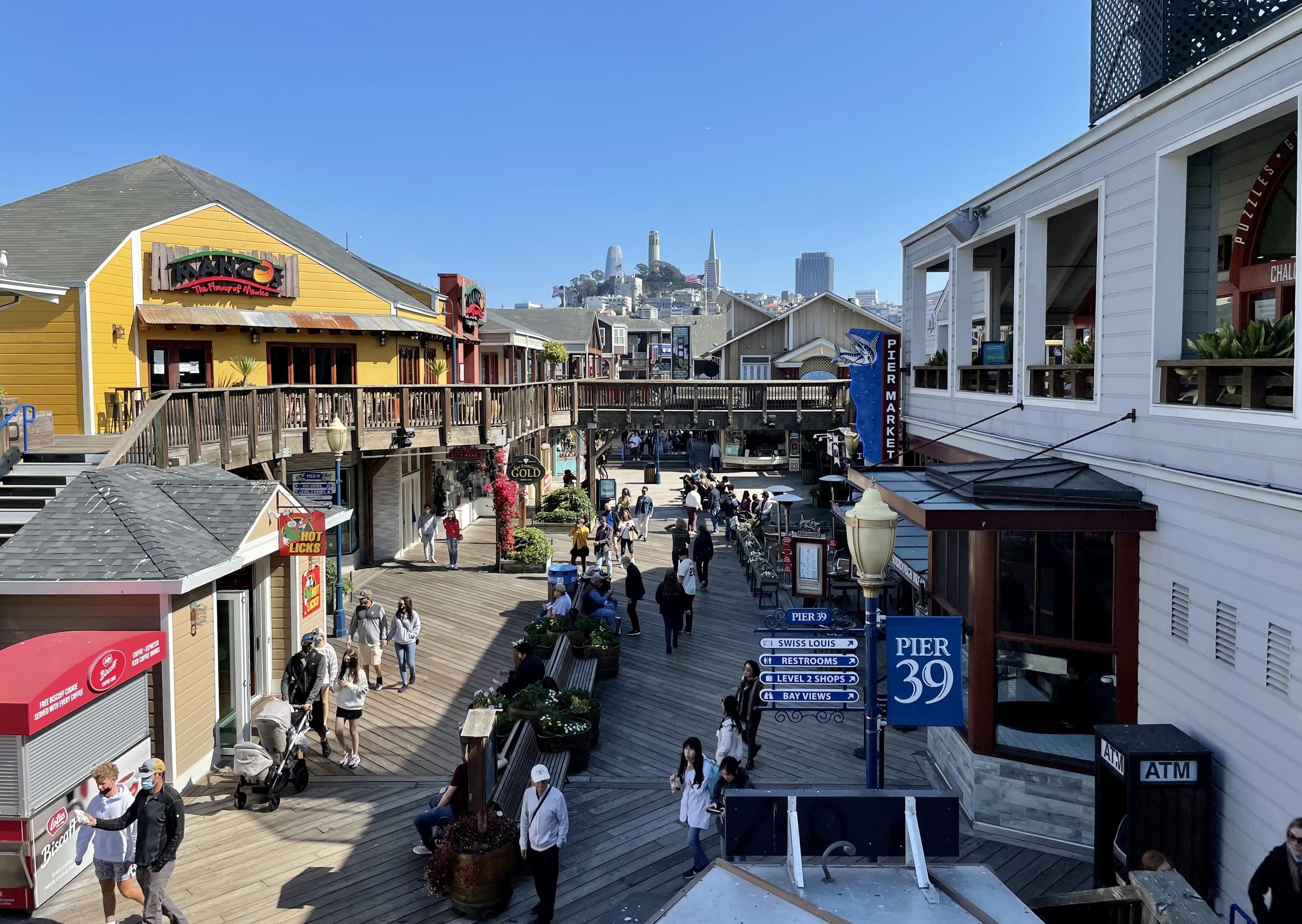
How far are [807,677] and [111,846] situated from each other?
6.07m

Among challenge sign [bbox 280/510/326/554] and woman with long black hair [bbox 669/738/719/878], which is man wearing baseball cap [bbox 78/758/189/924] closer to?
woman with long black hair [bbox 669/738/719/878]

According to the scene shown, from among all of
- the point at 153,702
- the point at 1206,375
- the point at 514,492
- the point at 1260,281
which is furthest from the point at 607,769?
the point at 514,492


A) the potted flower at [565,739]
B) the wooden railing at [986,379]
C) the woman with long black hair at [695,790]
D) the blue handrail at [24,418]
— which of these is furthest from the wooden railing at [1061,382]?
the blue handrail at [24,418]

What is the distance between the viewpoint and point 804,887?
12.8 ft

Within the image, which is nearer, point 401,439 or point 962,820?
point 962,820

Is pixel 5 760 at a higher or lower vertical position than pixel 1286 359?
lower

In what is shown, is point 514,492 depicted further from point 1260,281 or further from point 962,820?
point 1260,281

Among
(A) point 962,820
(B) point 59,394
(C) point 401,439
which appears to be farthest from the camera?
(C) point 401,439

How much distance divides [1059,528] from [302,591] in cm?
1104

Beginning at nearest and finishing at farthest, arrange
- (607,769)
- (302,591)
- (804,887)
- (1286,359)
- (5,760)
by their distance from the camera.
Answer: (804,887) → (1286,359) → (5,760) → (607,769) → (302,591)

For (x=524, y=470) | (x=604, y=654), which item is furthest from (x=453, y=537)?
(x=604, y=654)

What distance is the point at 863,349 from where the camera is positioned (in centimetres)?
1716

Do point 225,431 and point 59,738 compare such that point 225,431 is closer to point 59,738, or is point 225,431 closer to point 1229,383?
point 59,738

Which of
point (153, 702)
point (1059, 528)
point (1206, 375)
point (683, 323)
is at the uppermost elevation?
point (683, 323)
